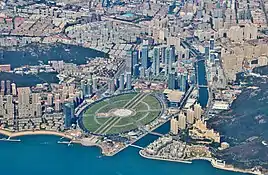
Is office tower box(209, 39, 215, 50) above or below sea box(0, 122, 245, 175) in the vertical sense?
above

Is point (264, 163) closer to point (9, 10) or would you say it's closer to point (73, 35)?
point (73, 35)

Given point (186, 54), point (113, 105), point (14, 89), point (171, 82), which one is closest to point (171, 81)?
point (171, 82)

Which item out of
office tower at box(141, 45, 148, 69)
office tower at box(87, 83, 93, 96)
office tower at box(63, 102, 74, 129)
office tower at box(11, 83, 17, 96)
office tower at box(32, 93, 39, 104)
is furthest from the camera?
office tower at box(141, 45, 148, 69)

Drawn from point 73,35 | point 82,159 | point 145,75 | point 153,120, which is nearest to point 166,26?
point 73,35

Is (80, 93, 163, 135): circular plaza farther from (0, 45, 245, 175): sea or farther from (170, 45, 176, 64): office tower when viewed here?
(170, 45, 176, 64): office tower

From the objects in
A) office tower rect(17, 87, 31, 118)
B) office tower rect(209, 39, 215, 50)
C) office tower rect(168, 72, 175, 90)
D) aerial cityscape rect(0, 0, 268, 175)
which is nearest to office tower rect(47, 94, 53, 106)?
aerial cityscape rect(0, 0, 268, 175)

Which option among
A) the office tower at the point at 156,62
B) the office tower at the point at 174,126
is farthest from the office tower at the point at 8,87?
the office tower at the point at 174,126

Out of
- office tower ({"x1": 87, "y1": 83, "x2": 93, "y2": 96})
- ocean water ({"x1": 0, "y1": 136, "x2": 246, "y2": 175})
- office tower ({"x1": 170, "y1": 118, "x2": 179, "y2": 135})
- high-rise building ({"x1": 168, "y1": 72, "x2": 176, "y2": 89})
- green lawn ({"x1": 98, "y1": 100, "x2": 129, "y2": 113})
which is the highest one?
high-rise building ({"x1": 168, "y1": 72, "x2": 176, "y2": 89})
